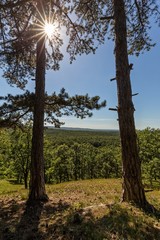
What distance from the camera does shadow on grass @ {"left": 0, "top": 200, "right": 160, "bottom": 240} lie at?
12.2 ft

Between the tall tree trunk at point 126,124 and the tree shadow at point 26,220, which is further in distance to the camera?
the tall tree trunk at point 126,124

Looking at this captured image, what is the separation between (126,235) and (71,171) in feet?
167

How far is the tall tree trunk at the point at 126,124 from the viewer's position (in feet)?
18.0

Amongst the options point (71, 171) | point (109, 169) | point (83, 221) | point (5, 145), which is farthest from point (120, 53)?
point (109, 169)

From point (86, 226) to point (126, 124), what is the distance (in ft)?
9.22

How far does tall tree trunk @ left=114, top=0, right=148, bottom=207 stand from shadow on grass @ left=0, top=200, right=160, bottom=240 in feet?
2.05

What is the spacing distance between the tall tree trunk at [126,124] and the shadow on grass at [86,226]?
24.6 inches

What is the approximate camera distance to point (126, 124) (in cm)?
570

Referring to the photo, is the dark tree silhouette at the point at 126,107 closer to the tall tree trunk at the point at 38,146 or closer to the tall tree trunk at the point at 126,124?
the tall tree trunk at the point at 126,124

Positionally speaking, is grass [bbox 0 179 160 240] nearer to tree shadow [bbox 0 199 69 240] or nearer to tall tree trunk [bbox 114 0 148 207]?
tree shadow [bbox 0 199 69 240]

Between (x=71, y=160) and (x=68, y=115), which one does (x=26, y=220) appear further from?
(x=71, y=160)

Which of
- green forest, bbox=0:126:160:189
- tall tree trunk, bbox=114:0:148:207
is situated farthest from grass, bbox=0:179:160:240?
green forest, bbox=0:126:160:189

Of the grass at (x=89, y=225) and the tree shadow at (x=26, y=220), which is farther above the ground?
the grass at (x=89, y=225)

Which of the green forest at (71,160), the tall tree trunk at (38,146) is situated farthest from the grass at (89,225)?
the green forest at (71,160)
